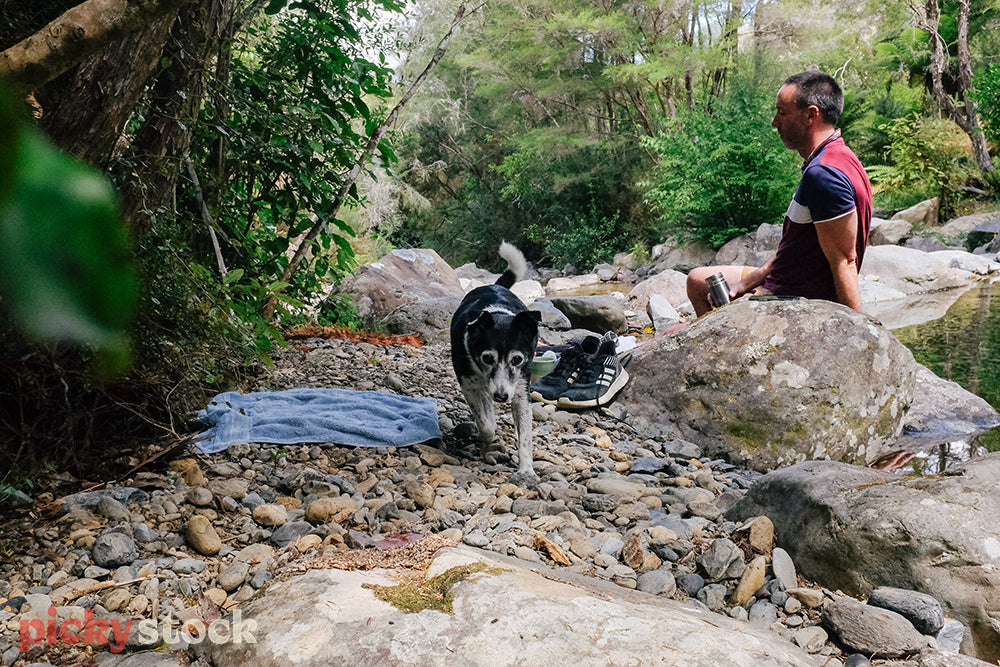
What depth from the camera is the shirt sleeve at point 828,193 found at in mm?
3672

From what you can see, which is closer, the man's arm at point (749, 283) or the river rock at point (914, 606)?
the river rock at point (914, 606)

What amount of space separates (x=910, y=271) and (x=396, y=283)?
905cm

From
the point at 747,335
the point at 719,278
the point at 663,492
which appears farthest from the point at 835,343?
the point at 663,492

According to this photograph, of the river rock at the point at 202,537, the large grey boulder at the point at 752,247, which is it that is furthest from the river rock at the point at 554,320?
the large grey boulder at the point at 752,247

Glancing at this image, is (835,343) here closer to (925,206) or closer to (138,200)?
(138,200)

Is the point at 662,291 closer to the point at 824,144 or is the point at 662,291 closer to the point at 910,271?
the point at 910,271

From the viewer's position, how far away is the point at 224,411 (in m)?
3.37

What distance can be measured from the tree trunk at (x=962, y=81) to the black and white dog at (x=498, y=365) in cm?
1756

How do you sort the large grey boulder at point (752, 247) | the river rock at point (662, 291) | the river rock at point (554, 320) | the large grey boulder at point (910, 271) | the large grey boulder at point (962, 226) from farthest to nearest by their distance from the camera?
the large grey boulder at point (752, 247) → the large grey boulder at point (962, 226) → the river rock at point (662, 291) → the large grey boulder at point (910, 271) → the river rock at point (554, 320)

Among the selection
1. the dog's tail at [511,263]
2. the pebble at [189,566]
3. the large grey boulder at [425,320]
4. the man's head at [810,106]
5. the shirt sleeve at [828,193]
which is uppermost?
the man's head at [810,106]

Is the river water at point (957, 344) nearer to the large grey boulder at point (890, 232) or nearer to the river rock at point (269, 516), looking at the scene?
the river rock at point (269, 516)

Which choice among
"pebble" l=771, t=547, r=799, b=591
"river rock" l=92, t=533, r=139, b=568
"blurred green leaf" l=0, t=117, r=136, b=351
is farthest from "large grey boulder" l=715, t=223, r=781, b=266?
"blurred green leaf" l=0, t=117, r=136, b=351

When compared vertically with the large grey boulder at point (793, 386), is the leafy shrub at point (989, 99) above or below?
above

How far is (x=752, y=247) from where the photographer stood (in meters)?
15.4
